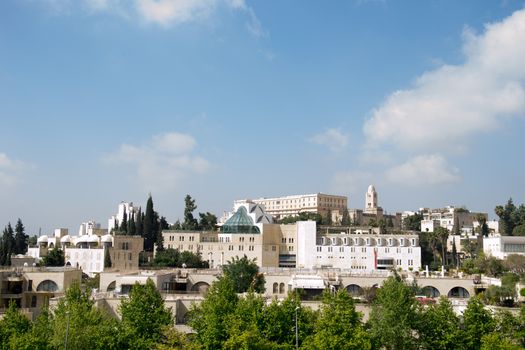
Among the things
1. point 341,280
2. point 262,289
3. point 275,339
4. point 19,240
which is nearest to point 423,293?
point 341,280

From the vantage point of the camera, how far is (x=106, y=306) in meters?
47.0

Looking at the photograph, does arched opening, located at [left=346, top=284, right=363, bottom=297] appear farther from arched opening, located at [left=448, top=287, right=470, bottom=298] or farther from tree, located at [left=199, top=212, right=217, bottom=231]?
tree, located at [left=199, top=212, right=217, bottom=231]

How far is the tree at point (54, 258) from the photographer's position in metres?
74.1

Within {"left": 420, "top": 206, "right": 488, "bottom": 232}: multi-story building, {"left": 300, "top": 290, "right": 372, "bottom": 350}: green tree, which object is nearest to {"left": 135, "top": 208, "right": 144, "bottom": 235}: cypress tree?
{"left": 300, "top": 290, "right": 372, "bottom": 350}: green tree

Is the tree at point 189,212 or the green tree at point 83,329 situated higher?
the tree at point 189,212

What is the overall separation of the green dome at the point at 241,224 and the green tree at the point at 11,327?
5015 centimetres

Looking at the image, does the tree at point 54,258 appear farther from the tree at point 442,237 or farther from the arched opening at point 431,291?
the tree at point 442,237

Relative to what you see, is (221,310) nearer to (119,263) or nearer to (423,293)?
(423,293)

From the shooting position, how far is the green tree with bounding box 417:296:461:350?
37375mm

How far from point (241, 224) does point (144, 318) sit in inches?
1951

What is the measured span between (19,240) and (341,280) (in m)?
52.7

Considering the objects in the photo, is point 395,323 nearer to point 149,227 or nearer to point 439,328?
point 439,328

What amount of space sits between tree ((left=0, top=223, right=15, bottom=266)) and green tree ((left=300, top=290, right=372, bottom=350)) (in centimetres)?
5250

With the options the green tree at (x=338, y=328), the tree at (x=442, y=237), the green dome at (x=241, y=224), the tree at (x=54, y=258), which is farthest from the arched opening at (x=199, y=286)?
the tree at (x=442, y=237)
